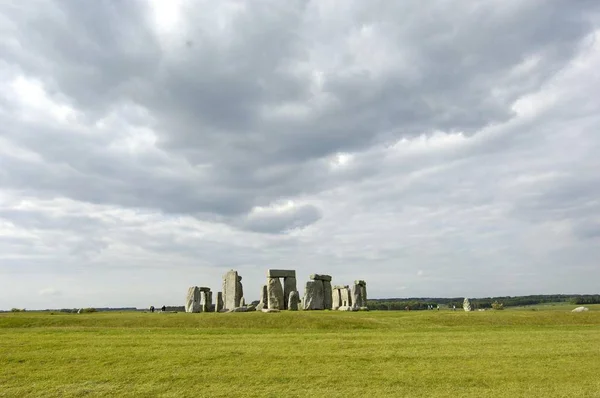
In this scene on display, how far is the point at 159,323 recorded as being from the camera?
24125 millimetres

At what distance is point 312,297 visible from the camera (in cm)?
3678

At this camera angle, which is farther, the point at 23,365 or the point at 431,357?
the point at 431,357

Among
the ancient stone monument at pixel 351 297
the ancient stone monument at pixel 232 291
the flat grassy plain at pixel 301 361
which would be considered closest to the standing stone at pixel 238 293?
the ancient stone monument at pixel 232 291

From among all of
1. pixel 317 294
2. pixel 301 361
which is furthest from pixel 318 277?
pixel 301 361

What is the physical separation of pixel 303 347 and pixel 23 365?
28.0 ft

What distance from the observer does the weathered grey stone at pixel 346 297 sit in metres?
37.5

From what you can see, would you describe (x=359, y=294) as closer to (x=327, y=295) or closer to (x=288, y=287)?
(x=327, y=295)

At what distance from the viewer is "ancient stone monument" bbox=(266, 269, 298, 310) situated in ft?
115

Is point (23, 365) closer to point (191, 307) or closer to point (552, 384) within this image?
point (552, 384)

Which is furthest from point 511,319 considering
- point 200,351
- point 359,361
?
point 200,351

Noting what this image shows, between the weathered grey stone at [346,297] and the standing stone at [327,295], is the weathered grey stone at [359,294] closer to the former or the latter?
the weathered grey stone at [346,297]

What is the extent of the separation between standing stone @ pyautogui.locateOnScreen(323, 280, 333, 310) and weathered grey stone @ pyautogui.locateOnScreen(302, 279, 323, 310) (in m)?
1.14

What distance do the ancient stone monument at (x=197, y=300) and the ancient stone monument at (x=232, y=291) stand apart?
5.45 ft

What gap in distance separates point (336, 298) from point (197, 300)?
11827 millimetres
